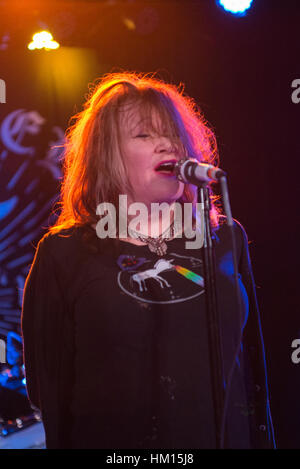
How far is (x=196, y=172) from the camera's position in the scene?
112 cm

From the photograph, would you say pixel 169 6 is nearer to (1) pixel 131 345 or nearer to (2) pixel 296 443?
(1) pixel 131 345

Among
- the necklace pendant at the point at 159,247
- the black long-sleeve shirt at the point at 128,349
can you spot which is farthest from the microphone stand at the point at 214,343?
the necklace pendant at the point at 159,247

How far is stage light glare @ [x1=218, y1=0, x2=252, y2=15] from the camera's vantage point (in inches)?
117

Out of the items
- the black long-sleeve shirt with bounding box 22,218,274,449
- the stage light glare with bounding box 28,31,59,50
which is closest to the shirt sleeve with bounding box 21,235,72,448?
the black long-sleeve shirt with bounding box 22,218,274,449

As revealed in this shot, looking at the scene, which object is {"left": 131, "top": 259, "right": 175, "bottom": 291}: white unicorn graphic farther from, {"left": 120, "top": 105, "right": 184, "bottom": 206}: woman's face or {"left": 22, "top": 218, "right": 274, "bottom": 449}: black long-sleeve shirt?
{"left": 120, "top": 105, "right": 184, "bottom": 206}: woman's face

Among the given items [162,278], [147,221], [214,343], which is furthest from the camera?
[147,221]

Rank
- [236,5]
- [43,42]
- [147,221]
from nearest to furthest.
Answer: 1. [147,221]
2. [236,5]
3. [43,42]

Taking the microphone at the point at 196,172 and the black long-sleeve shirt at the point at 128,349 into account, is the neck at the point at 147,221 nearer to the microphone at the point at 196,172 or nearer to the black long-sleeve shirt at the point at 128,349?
the black long-sleeve shirt at the point at 128,349

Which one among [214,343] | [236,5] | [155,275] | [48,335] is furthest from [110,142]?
[236,5]

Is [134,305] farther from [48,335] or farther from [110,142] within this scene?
[110,142]

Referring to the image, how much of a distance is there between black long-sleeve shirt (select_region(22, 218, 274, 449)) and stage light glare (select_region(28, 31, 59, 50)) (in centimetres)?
206

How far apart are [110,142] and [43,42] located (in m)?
1.94

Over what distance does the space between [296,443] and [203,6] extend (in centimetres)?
284

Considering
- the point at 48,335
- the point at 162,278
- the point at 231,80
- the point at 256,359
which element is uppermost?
the point at 231,80
